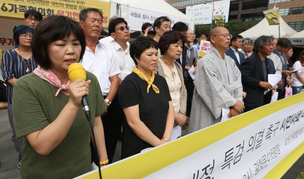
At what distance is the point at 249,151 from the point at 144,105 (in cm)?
106

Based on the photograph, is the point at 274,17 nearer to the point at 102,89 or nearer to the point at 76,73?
the point at 102,89

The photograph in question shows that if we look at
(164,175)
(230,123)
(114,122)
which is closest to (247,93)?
(230,123)

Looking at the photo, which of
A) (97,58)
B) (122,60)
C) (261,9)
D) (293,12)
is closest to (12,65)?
(97,58)

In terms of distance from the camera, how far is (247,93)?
3166 millimetres

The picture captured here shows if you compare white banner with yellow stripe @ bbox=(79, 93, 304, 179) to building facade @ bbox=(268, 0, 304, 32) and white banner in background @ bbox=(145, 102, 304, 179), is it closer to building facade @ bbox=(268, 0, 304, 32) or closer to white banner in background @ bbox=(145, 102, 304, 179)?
white banner in background @ bbox=(145, 102, 304, 179)

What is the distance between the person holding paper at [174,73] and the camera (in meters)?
2.12

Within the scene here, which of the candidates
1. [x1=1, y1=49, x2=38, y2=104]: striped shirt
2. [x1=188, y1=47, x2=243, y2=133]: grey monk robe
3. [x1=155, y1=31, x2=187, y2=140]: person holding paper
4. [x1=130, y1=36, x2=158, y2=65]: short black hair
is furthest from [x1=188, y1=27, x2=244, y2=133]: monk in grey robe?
[x1=1, y1=49, x2=38, y2=104]: striped shirt

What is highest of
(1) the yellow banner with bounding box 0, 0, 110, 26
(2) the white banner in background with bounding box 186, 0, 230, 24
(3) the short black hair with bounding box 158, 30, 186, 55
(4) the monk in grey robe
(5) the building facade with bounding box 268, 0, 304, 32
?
(5) the building facade with bounding box 268, 0, 304, 32

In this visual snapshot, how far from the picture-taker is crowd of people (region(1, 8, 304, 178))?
88 centimetres

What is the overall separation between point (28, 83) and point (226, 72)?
2235mm

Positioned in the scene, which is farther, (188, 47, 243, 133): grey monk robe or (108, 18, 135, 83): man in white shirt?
(108, 18, 135, 83): man in white shirt

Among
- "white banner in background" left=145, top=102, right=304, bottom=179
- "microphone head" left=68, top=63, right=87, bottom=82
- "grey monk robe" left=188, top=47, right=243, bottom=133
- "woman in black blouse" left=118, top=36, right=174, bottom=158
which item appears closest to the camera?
"microphone head" left=68, top=63, right=87, bottom=82

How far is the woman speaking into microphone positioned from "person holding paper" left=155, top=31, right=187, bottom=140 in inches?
46.1

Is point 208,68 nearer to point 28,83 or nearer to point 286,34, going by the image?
point 28,83
